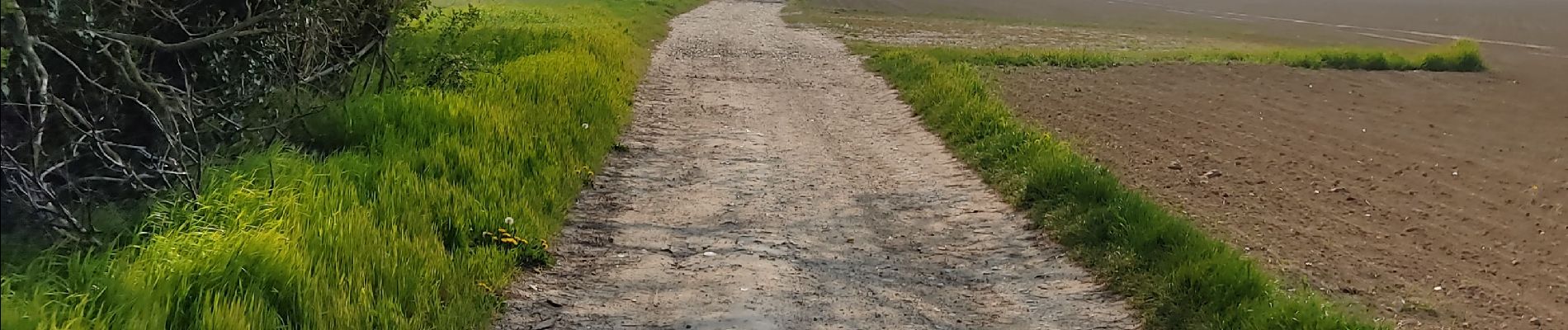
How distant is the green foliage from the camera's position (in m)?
4.67

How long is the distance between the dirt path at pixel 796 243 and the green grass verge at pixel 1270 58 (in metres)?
7.82

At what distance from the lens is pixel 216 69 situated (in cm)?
575

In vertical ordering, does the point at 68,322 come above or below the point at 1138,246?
above

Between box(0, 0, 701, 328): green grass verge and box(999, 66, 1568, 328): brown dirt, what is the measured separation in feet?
12.2

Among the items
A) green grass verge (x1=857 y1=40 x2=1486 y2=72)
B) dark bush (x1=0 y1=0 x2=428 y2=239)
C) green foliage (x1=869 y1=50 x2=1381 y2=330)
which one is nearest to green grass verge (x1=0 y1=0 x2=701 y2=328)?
dark bush (x1=0 y1=0 x2=428 y2=239)

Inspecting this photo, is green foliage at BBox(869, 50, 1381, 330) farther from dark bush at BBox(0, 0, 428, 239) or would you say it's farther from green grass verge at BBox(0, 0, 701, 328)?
dark bush at BBox(0, 0, 428, 239)

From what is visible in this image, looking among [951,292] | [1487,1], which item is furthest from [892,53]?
[1487,1]

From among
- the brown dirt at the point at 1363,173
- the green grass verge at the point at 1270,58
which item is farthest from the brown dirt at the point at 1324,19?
the brown dirt at the point at 1363,173

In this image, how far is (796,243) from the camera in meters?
5.82

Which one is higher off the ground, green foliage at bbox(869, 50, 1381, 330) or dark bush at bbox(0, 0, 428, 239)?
dark bush at bbox(0, 0, 428, 239)

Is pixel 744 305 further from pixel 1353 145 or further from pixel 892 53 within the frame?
pixel 892 53

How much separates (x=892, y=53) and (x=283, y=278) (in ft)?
43.5

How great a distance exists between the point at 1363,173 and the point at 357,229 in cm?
723

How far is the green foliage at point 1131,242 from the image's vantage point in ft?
15.3
